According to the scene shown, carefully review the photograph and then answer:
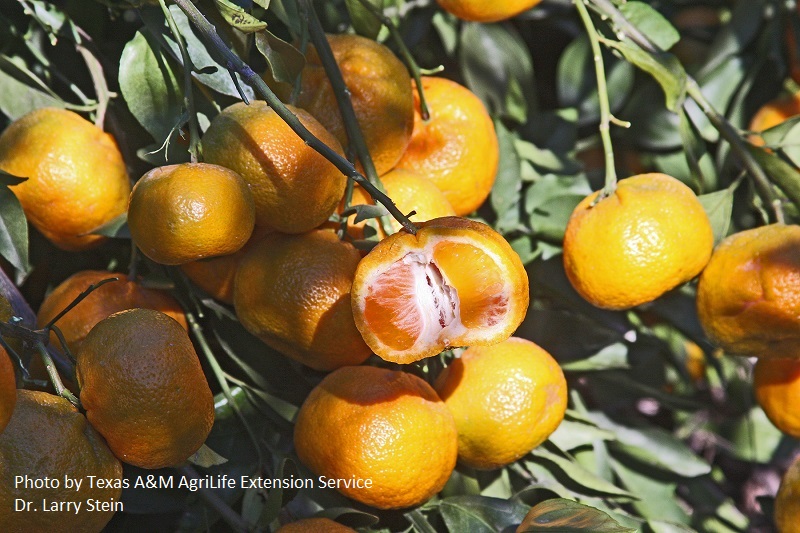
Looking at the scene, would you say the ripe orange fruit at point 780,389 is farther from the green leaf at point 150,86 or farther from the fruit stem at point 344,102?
the green leaf at point 150,86

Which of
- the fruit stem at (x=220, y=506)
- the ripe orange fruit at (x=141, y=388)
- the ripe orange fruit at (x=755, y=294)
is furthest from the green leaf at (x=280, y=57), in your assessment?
the ripe orange fruit at (x=755, y=294)

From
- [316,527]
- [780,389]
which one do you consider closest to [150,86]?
[316,527]

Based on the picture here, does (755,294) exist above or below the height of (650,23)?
below

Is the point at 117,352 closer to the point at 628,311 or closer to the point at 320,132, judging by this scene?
the point at 320,132

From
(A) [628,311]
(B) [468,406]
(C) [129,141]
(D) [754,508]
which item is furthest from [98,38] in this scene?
(D) [754,508]

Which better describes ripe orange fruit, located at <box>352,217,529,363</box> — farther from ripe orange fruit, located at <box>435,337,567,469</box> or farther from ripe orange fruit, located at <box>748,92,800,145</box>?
ripe orange fruit, located at <box>748,92,800,145</box>

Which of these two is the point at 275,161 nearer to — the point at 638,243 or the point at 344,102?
the point at 344,102

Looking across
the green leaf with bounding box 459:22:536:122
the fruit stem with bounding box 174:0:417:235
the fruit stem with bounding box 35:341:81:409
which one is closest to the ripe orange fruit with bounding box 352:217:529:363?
the fruit stem with bounding box 174:0:417:235
